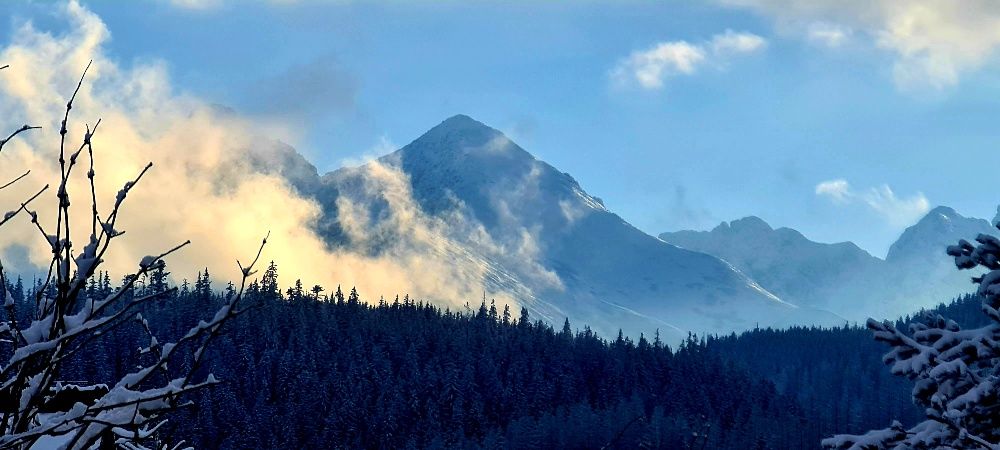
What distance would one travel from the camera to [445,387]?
453 ft

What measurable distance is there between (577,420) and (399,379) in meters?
31.1

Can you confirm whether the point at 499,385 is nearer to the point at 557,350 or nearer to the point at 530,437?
the point at 557,350

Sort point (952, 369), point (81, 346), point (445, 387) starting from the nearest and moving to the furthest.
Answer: point (81, 346), point (952, 369), point (445, 387)

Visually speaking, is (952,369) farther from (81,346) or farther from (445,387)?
(445,387)

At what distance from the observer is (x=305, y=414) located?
124 meters

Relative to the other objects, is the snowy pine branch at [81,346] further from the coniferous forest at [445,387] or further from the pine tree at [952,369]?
the coniferous forest at [445,387]

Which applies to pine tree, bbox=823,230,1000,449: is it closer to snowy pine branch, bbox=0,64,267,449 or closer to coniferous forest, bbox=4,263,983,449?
snowy pine branch, bbox=0,64,267,449

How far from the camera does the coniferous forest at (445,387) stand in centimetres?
11606

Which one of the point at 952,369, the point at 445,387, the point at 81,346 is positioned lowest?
the point at 81,346

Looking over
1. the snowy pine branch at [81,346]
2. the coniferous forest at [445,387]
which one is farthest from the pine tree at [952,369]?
the coniferous forest at [445,387]

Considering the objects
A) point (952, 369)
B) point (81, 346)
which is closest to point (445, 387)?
point (952, 369)

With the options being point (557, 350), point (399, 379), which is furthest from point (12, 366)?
point (557, 350)

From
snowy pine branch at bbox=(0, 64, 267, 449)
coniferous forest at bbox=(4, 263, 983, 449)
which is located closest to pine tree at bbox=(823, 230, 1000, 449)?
snowy pine branch at bbox=(0, 64, 267, 449)

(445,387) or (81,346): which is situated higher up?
(445,387)
